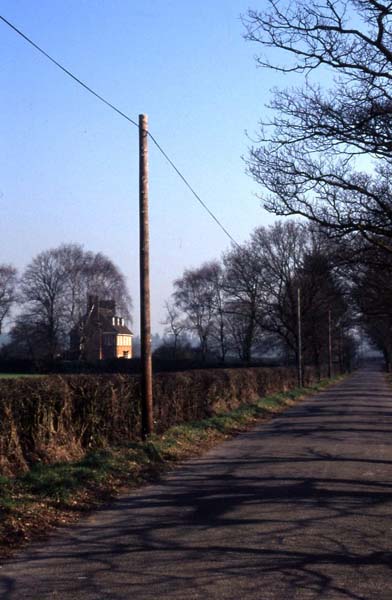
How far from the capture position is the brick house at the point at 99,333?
67.9m

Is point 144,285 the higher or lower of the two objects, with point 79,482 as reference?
higher

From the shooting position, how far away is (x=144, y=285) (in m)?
17.4

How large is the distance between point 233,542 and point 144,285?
9632mm

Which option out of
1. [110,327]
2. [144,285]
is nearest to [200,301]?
[110,327]

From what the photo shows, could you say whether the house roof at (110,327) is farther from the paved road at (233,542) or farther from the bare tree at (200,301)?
the paved road at (233,542)

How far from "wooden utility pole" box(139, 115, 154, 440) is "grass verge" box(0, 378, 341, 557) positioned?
0.68 meters

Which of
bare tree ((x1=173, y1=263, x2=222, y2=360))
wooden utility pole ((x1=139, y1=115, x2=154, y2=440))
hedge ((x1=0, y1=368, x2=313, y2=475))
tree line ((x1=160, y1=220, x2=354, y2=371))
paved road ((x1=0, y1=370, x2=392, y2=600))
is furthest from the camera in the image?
bare tree ((x1=173, y1=263, x2=222, y2=360))

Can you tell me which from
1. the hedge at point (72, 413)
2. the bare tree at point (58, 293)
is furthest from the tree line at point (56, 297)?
the hedge at point (72, 413)

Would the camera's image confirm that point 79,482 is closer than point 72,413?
Yes

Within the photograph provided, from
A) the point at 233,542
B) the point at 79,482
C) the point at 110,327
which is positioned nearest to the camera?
the point at 233,542

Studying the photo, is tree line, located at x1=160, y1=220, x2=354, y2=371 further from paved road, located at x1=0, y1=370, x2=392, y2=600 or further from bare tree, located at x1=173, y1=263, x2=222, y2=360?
paved road, located at x1=0, y1=370, x2=392, y2=600

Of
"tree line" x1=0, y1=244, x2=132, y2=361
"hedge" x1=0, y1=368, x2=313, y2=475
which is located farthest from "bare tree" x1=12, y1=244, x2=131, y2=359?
"hedge" x1=0, y1=368, x2=313, y2=475

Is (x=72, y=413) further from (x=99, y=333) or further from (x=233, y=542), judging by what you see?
(x=99, y=333)

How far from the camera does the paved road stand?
671 centimetres
